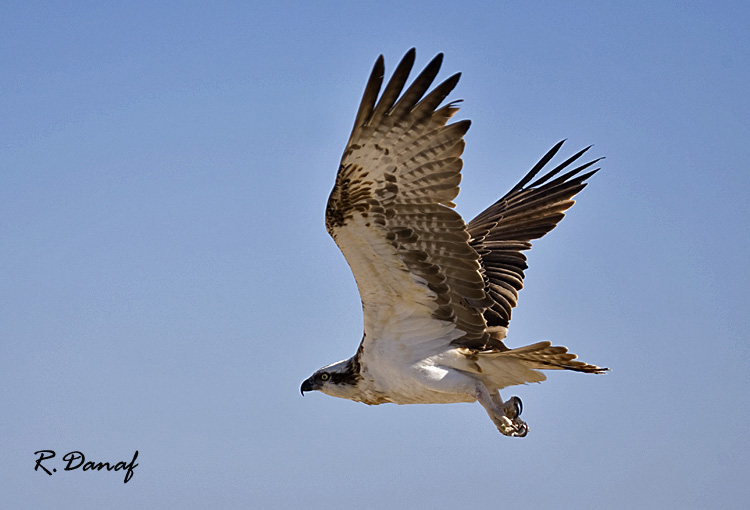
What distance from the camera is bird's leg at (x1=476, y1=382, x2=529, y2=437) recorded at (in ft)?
24.7

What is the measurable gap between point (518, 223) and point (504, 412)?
2.94m

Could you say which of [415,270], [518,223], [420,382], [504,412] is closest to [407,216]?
[415,270]

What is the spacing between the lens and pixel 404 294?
765 cm

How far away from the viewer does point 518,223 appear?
33.0ft

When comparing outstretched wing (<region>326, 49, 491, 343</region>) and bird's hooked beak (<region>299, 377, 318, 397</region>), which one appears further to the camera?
bird's hooked beak (<region>299, 377, 318, 397</region>)

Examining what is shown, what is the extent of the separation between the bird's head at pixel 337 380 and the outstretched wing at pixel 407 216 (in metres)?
0.40

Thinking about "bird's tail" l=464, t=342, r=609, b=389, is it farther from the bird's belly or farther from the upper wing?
the upper wing

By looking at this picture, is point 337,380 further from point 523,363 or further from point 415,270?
point 523,363

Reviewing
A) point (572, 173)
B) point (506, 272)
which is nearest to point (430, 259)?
point (506, 272)

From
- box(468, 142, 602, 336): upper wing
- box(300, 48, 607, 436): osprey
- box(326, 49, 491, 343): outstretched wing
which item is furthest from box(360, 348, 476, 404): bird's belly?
box(468, 142, 602, 336): upper wing

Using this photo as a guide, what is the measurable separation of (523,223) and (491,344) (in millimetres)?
2383

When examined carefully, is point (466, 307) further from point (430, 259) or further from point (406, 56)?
point (406, 56)

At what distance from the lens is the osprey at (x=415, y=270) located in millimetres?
6695

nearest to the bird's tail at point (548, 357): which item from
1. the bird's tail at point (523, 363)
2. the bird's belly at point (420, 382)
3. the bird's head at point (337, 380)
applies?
the bird's tail at point (523, 363)
